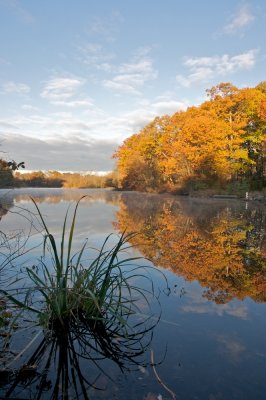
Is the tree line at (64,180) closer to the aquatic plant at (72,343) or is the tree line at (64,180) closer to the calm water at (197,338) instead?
the calm water at (197,338)

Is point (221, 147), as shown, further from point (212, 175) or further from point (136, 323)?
point (136, 323)

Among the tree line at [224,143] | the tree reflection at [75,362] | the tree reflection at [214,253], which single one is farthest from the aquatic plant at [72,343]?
the tree line at [224,143]

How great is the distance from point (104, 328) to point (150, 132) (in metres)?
46.0

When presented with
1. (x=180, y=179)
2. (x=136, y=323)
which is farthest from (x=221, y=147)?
(x=136, y=323)

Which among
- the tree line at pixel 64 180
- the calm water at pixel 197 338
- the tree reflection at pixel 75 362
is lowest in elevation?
the calm water at pixel 197 338

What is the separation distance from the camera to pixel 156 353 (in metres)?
3.14

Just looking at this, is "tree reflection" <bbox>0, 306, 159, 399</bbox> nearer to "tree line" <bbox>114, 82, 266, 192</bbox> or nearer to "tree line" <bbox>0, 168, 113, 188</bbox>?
"tree line" <bbox>114, 82, 266, 192</bbox>

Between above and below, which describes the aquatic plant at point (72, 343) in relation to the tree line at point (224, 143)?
below

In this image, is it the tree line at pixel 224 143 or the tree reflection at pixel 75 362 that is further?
the tree line at pixel 224 143

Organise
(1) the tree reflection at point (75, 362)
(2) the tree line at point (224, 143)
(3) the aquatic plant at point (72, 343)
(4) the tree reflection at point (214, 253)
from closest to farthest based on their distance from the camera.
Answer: (1) the tree reflection at point (75, 362) → (3) the aquatic plant at point (72, 343) → (4) the tree reflection at point (214, 253) → (2) the tree line at point (224, 143)

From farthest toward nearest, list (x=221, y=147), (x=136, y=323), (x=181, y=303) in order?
(x=221, y=147)
(x=181, y=303)
(x=136, y=323)

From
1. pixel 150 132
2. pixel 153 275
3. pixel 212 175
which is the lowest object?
pixel 153 275

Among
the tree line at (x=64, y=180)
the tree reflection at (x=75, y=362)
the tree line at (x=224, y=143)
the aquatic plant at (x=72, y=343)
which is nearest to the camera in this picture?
the tree reflection at (x=75, y=362)

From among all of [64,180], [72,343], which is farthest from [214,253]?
[64,180]
